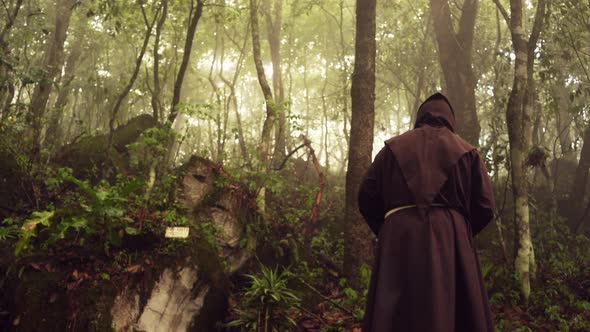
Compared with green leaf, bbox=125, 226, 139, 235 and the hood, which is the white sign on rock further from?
the hood

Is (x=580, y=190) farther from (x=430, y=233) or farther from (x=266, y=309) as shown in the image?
(x=430, y=233)

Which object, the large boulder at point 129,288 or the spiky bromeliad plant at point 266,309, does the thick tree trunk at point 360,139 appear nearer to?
the spiky bromeliad plant at point 266,309

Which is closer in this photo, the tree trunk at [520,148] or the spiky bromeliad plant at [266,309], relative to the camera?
the spiky bromeliad plant at [266,309]

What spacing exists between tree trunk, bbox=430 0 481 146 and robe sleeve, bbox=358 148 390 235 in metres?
7.82

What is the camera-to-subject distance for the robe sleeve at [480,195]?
3.56 meters

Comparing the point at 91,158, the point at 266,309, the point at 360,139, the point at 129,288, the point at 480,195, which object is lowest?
the point at 266,309

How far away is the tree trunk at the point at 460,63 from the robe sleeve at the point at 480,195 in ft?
25.4

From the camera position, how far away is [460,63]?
11.6m

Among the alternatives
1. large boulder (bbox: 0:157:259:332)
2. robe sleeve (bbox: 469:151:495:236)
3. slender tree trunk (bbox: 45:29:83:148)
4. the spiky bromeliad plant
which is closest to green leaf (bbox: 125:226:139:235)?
large boulder (bbox: 0:157:259:332)

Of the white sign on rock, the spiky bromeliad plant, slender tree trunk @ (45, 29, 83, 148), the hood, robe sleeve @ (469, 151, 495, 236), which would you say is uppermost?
slender tree trunk @ (45, 29, 83, 148)

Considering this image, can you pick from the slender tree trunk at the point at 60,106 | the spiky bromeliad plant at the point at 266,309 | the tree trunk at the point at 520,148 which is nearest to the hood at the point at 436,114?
the spiky bromeliad plant at the point at 266,309

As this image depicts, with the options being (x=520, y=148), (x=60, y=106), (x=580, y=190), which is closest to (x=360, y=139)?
(x=520, y=148)

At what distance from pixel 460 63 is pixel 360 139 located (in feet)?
20.6

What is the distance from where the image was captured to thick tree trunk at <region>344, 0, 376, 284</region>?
6.62 metres
